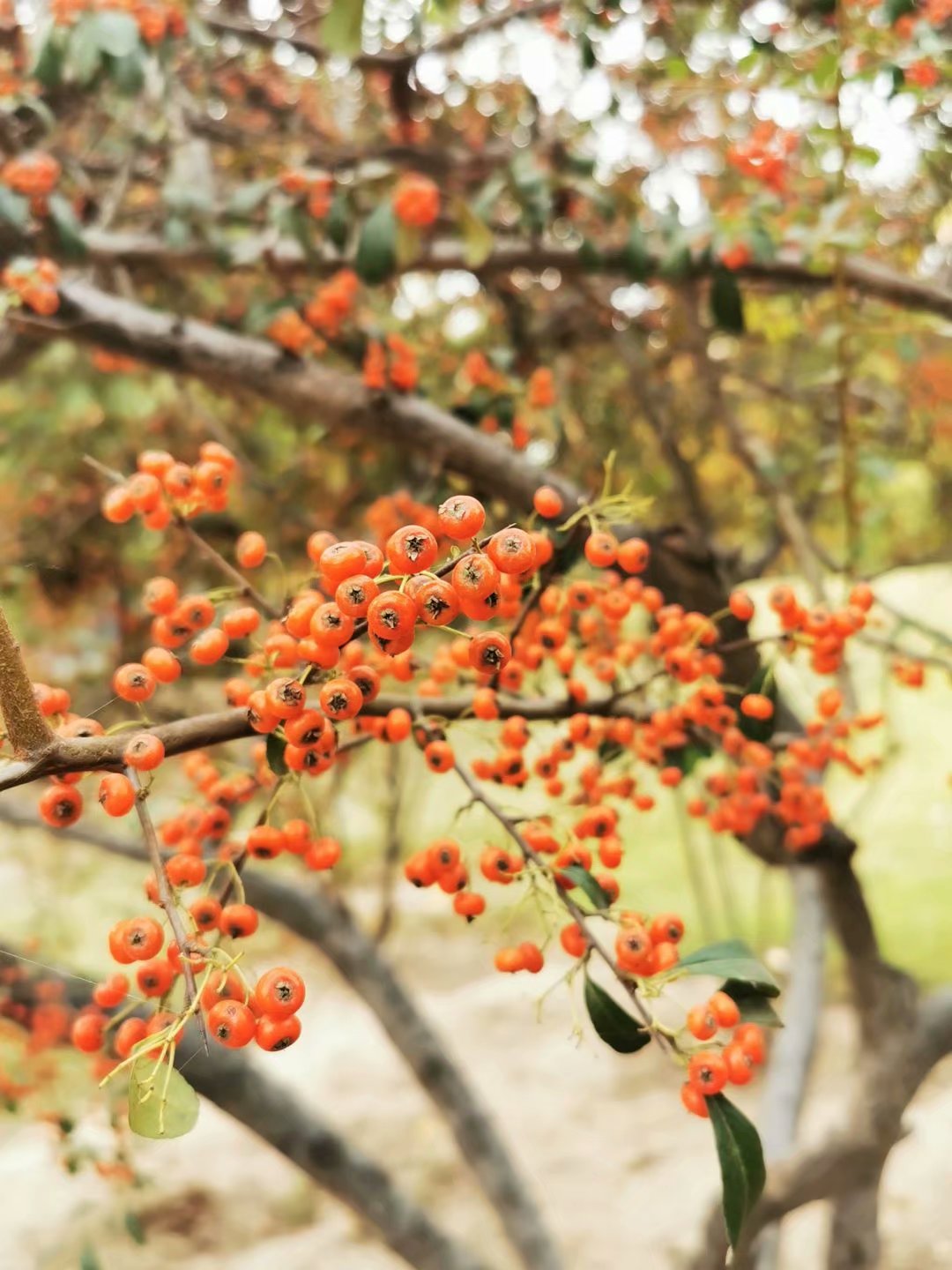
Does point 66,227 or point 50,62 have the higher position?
point 50,62

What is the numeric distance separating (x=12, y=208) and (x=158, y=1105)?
186 cm

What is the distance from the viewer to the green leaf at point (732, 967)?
39.0 inches

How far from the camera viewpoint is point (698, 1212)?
342 centimetres

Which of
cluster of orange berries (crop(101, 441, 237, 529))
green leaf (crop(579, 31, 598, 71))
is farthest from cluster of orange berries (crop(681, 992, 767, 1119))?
green leaf (crop(579, 31, 598, 71))

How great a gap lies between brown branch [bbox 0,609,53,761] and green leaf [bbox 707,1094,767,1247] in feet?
2.29

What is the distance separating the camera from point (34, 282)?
1753 millimetres

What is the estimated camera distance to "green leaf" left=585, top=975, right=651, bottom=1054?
39.8 inches

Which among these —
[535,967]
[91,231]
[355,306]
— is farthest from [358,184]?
[535,967]

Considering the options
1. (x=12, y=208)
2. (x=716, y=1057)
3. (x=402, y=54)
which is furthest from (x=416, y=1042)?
(x=402, y=54)

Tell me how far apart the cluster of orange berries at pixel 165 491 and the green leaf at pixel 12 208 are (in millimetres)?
1146

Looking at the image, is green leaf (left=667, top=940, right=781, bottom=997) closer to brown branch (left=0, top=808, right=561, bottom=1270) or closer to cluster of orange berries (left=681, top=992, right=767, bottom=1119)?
cluster of orange berries (left=681, top=992, right=767, bottom=1119)

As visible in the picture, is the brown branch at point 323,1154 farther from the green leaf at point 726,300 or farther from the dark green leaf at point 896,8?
the dark green leaf at point 896,8

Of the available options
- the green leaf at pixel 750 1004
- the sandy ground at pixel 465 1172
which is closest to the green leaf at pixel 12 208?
the green leaf at pixel 750 1004

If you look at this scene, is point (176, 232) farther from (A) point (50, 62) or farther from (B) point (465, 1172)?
(B) point (465, 1172)
